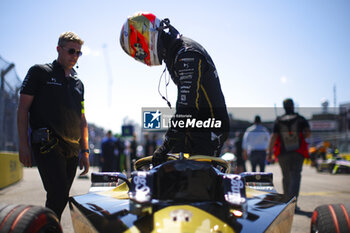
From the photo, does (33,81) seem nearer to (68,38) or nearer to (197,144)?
(68,38)

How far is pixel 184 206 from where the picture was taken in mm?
1773

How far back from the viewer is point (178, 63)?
2635 mm

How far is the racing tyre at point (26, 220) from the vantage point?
5.62ft

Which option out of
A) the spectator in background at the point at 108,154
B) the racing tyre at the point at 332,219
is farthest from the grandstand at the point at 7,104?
the racing tyre at the point at 332,219

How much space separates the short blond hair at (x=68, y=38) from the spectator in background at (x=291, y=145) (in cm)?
424

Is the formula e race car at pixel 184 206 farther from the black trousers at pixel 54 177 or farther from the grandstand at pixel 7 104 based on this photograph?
the grandstand at pixel 7 104

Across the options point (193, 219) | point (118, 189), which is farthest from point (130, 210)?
point (118, 189)

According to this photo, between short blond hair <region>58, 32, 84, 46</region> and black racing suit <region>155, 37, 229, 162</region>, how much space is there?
2.93ft

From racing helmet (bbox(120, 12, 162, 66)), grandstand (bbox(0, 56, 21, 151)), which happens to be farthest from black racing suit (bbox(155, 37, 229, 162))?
grandstand (bbox(0, 56, 21, 151))

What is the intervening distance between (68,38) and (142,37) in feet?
2.29

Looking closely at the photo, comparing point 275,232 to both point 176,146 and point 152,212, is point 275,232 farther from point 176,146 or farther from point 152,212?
point 176,146

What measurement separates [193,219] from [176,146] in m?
1.05

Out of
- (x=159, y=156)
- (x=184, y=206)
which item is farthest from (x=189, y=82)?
(x=184, y=206)

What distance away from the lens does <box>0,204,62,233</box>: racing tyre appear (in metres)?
1.71
